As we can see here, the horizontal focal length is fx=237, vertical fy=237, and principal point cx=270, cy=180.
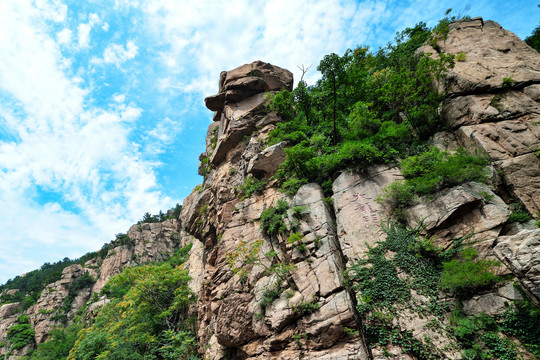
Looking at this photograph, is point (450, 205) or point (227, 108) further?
point (227, 108)

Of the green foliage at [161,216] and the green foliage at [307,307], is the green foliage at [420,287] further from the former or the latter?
the green foliage at [161,216]

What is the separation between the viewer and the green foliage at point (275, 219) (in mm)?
13572

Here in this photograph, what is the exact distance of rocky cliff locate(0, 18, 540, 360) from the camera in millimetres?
8438

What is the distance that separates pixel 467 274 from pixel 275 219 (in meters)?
8.63

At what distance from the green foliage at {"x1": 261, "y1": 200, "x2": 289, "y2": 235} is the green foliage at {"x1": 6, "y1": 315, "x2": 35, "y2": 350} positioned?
166ft

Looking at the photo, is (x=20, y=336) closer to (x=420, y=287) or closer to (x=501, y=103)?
(x=420, y=287)

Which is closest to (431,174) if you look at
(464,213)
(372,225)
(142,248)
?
(464,213)

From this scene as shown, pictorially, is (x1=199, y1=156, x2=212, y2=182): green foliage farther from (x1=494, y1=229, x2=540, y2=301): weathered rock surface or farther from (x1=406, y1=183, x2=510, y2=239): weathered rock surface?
(x1=494, y1=229, x2=540, y2=301): weathered rock surface

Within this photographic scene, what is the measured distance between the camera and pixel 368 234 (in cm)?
1101

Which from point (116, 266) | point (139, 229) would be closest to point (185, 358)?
point (116, 266)

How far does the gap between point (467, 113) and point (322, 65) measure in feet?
28.0

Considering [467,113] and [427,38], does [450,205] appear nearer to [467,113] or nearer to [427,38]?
[467,113]

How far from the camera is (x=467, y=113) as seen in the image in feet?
39.1

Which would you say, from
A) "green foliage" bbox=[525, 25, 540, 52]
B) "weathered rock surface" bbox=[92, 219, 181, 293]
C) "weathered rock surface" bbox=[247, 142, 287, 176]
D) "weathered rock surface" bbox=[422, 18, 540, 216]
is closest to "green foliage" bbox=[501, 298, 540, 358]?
"weathered rock surface" bbox=[422, 18, 540, 216]
